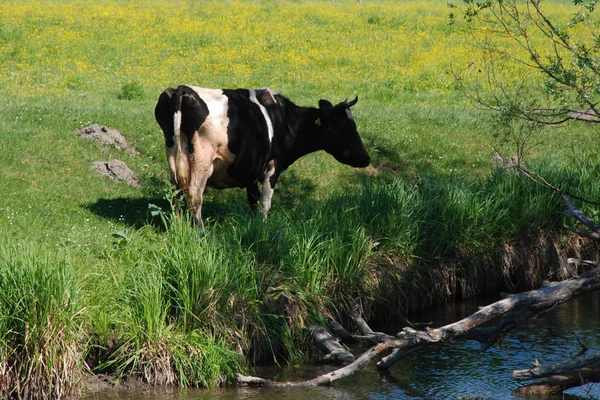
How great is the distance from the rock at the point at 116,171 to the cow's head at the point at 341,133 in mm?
3424

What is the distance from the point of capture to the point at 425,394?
341 inches

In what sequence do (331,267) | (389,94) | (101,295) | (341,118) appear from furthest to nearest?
(389,94), (341,118), (331,267), (101,295)

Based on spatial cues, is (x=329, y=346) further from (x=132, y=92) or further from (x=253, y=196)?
(x=132, y=92)

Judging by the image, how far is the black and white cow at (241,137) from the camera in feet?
38.7

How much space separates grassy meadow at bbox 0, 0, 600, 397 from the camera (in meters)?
8.54

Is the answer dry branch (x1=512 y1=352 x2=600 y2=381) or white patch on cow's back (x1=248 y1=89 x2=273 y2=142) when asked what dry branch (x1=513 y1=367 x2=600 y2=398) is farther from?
white patch on cow's back (x1=248 y1=89 x2=273 y2=142)

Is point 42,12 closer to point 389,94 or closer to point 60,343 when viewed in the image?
point 389,94

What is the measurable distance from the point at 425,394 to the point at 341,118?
6133 millimetres

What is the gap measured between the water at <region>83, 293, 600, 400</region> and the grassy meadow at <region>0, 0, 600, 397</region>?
0.28 meters

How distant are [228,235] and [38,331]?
2897 mm

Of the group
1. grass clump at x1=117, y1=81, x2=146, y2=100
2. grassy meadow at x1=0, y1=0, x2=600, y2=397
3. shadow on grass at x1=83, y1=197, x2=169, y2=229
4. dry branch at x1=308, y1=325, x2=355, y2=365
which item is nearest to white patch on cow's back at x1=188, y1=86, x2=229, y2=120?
grassy meadow at x1=0, y1=0, x2=600, y2=397

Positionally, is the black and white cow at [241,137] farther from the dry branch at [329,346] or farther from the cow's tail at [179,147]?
the dry branch at [329,346]

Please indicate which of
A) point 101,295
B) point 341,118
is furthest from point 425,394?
point 341,118

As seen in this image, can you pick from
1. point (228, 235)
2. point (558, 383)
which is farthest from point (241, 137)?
point (558, 383)
